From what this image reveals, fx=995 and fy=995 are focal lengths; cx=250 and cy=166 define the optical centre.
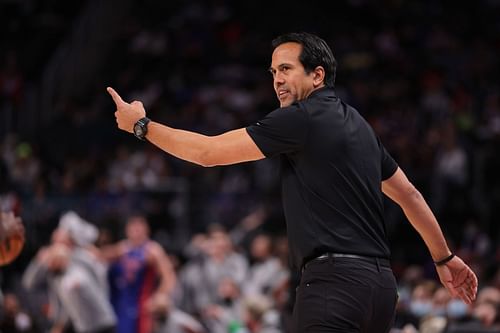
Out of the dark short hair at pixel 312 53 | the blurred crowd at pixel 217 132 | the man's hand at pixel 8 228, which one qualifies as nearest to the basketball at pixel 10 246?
the man's hand at pixel 8 228

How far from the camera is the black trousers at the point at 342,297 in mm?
4117

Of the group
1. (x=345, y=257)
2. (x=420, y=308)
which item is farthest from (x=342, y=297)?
(x=420, y=308)

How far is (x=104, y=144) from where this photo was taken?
17375mm

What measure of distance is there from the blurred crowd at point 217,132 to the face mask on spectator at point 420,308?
Result: 2 centimetres

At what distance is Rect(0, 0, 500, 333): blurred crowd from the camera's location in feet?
37.7

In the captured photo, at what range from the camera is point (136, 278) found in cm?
1187

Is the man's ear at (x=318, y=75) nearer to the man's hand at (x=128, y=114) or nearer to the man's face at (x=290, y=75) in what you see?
the man's face at (x=290, y=75)

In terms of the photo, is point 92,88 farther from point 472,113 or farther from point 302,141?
point 302,141

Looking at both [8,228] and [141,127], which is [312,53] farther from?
[8,228]

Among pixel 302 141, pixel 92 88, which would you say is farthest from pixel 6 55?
pixel 302 141

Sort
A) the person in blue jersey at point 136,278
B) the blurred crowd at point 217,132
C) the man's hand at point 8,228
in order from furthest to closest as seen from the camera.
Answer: the person in blue jersey at point 136,278 < the blurred crowd at point 217,132 < the man's hand at point 8,228

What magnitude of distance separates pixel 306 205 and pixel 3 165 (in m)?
12.6

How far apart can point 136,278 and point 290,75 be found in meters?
7.85

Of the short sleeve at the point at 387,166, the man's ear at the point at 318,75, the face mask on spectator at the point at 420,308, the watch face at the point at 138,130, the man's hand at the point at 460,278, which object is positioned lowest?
the face mask on spectator at the point at 420,308
